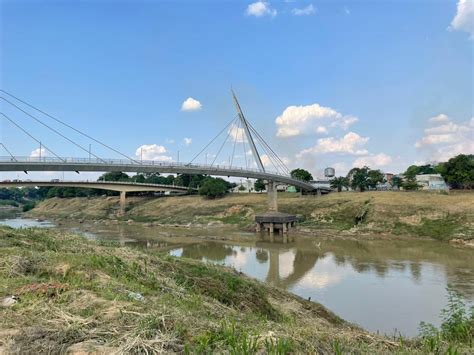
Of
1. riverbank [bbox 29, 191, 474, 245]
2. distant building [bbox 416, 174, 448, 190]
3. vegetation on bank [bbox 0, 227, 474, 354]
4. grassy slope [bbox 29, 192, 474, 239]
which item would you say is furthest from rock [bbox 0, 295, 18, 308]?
distant building [bbox 416, 174, 448, 190]

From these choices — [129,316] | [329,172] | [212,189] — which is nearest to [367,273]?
[129,316]

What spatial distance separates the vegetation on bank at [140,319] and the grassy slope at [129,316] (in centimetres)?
2

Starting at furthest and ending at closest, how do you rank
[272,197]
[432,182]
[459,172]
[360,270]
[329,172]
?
[329,172], [432,182], [272,197], [459,172], [360,270]

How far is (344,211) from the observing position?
59250 mm

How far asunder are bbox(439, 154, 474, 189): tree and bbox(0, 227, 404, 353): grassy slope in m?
60.1

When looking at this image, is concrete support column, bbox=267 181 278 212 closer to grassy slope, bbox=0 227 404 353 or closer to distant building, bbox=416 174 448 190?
distant building, bbox=416 174 448 190

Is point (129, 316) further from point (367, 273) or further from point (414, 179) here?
point (414, 179)

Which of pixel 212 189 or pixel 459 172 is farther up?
pixel 459 172

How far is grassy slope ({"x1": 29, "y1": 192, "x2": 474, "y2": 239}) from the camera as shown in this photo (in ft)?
157

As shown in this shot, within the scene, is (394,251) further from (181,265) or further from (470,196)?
(181,265)


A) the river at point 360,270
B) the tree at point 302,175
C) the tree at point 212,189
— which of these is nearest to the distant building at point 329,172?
the tree at point 302,175

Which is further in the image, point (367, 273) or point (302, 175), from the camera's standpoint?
point (302, 175)

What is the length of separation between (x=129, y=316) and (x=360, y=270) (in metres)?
25.6

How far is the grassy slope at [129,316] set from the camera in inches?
196
